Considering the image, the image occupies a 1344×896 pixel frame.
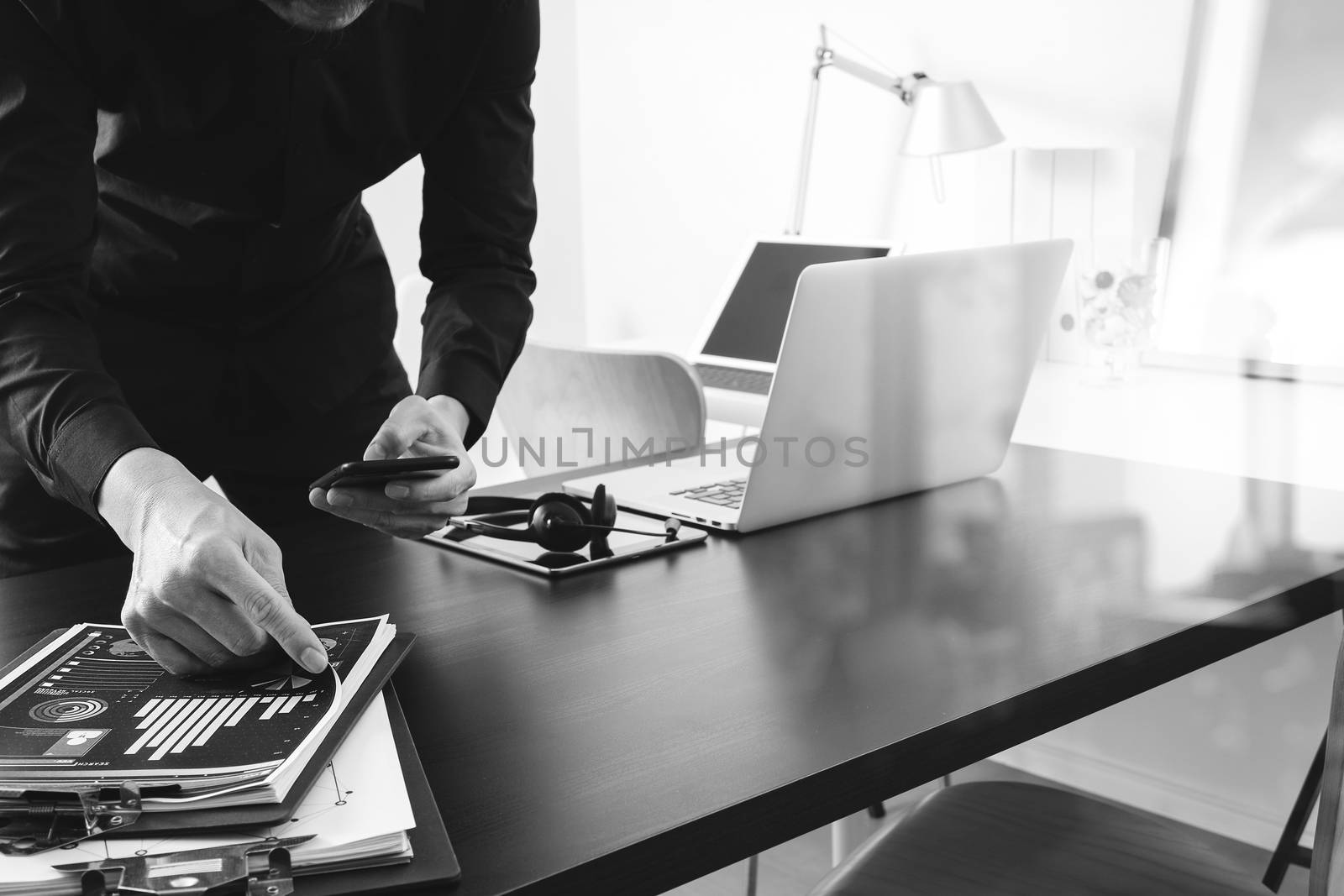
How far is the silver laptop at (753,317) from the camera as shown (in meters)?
2.19

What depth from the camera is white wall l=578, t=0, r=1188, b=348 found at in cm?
225

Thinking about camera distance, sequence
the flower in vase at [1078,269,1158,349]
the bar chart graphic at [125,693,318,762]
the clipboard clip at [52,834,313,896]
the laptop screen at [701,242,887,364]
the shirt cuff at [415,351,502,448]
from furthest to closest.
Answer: the laptop screen at [701,242,887,364]
the flower in vase at [1078,269,1158,349]
the shirt cuff at [415,351,502,448]
the bar chart graphic at [125,693,318,762]
the clipboard clip at [52,834,313,896]

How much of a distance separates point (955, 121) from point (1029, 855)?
156cm

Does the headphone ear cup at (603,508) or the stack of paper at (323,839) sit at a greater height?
the headphone ear cup at (603,508)

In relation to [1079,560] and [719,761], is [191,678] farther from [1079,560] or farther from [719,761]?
[1079,560]

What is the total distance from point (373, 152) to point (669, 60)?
227 cm

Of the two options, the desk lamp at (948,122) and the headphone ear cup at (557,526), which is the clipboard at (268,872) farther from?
the desk lamp at (948,122)

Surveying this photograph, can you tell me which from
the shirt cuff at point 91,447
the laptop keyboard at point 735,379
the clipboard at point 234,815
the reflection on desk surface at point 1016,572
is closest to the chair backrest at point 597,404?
the laptop keyboard at point 735,379

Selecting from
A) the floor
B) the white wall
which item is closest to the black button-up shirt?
the floor

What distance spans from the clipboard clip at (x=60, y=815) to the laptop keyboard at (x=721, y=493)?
0.69 m

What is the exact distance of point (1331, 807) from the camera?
33.0 inches

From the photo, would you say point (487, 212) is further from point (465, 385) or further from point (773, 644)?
point (773, 644)

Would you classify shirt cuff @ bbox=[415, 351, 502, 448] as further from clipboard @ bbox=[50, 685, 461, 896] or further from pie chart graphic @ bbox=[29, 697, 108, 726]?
clipboard @ bbox=[50, 685, 461, 896]

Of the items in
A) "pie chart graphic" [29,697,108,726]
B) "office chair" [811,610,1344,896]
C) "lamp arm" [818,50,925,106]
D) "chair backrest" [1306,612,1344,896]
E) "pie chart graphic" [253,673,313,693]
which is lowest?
"office chair" [811,610,1344,896]
